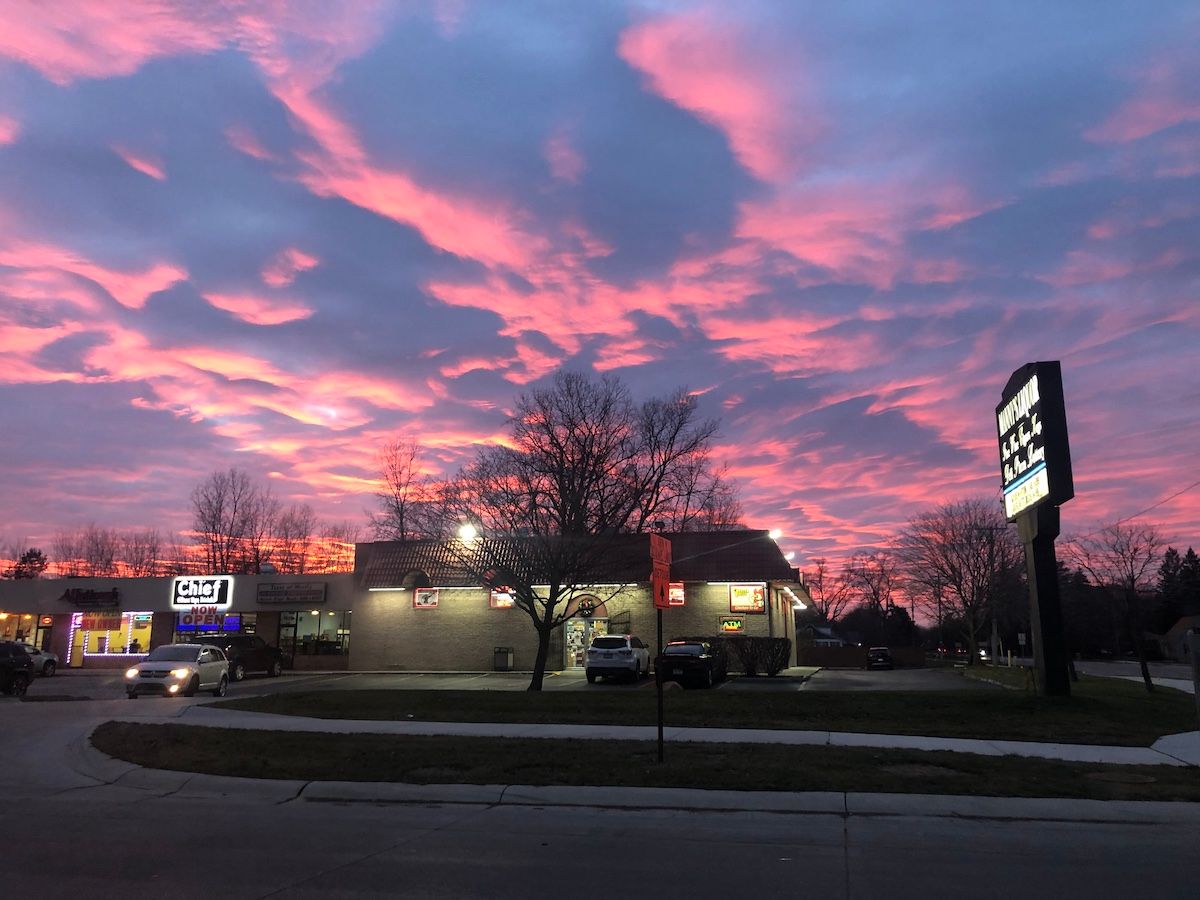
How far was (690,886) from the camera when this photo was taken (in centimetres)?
655

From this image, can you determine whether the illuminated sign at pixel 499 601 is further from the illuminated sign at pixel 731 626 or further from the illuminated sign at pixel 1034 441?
the illuminated sign at pixel 1034 441

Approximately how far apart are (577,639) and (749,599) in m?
8.09

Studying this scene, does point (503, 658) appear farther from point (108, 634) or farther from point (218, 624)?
point (108, 634)

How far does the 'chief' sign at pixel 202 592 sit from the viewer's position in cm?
4412

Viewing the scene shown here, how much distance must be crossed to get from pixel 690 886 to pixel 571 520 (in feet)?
79.7

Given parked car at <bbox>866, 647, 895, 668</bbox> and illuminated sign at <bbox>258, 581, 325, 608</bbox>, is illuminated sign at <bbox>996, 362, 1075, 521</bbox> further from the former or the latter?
parked car at <bbox>866, 647, 895, 668</bbox>

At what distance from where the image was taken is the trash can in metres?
38.4

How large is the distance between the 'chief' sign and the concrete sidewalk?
27490 millimetres

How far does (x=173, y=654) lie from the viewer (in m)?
26.5

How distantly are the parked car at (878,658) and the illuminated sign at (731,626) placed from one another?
819 inches

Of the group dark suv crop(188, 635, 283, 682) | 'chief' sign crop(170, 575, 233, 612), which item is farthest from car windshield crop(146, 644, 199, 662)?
'chief' sign crop(170, 575, 233, 612)

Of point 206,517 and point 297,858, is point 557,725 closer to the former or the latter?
point 297,858

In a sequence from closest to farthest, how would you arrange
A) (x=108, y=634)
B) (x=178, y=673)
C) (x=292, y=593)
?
(x=178, y=673)
(x=292, y=593)
(x=108, y=634)

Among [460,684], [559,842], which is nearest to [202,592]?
[460,684]
